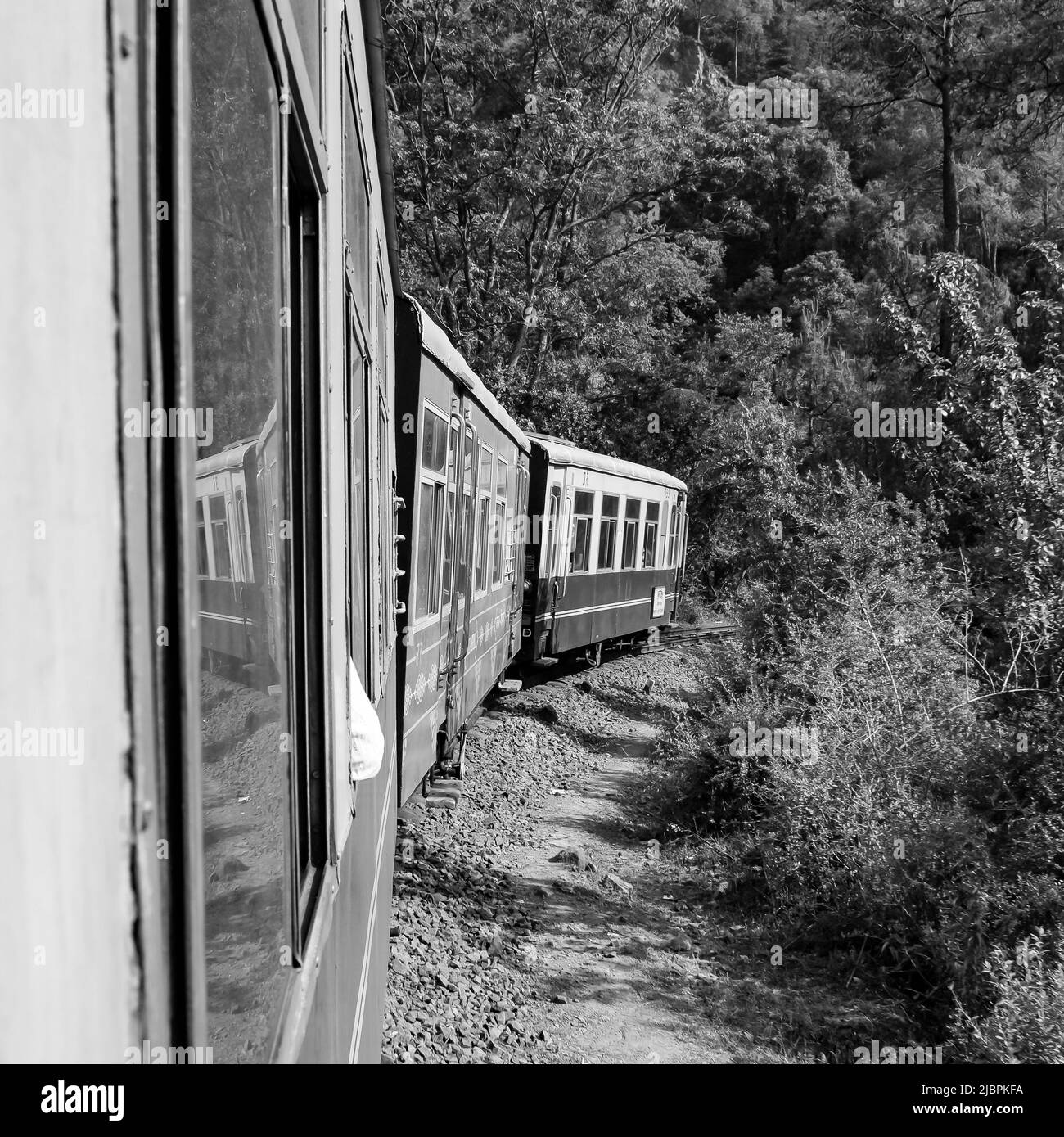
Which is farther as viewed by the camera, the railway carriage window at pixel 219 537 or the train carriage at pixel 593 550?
the train carriage at pixel 593 550

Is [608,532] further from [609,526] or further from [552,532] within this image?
[552,532]

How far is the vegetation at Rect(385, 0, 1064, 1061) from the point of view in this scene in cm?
630

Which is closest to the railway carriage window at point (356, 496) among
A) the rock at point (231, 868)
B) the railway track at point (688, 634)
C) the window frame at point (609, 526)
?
the rock at point (231, 868)

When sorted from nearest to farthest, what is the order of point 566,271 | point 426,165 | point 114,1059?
point 114,1059, point 426,165, point 566,271

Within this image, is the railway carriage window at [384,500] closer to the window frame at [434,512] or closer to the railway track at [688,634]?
the window frame at [434,512]

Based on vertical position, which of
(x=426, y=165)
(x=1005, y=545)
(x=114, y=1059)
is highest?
(x=426, y=165)

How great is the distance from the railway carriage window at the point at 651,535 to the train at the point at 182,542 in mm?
15588

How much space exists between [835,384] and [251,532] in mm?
29546

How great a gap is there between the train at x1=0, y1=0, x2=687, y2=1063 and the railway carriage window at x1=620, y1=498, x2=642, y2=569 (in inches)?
557

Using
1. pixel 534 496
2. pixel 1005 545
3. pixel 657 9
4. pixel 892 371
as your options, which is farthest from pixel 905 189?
pixel 1005 545

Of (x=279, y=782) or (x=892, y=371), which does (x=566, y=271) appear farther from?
(x=279, y=782)

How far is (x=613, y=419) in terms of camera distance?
89.9 ft

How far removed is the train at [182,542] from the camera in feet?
1.76

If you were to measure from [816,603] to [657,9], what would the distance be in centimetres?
1467
